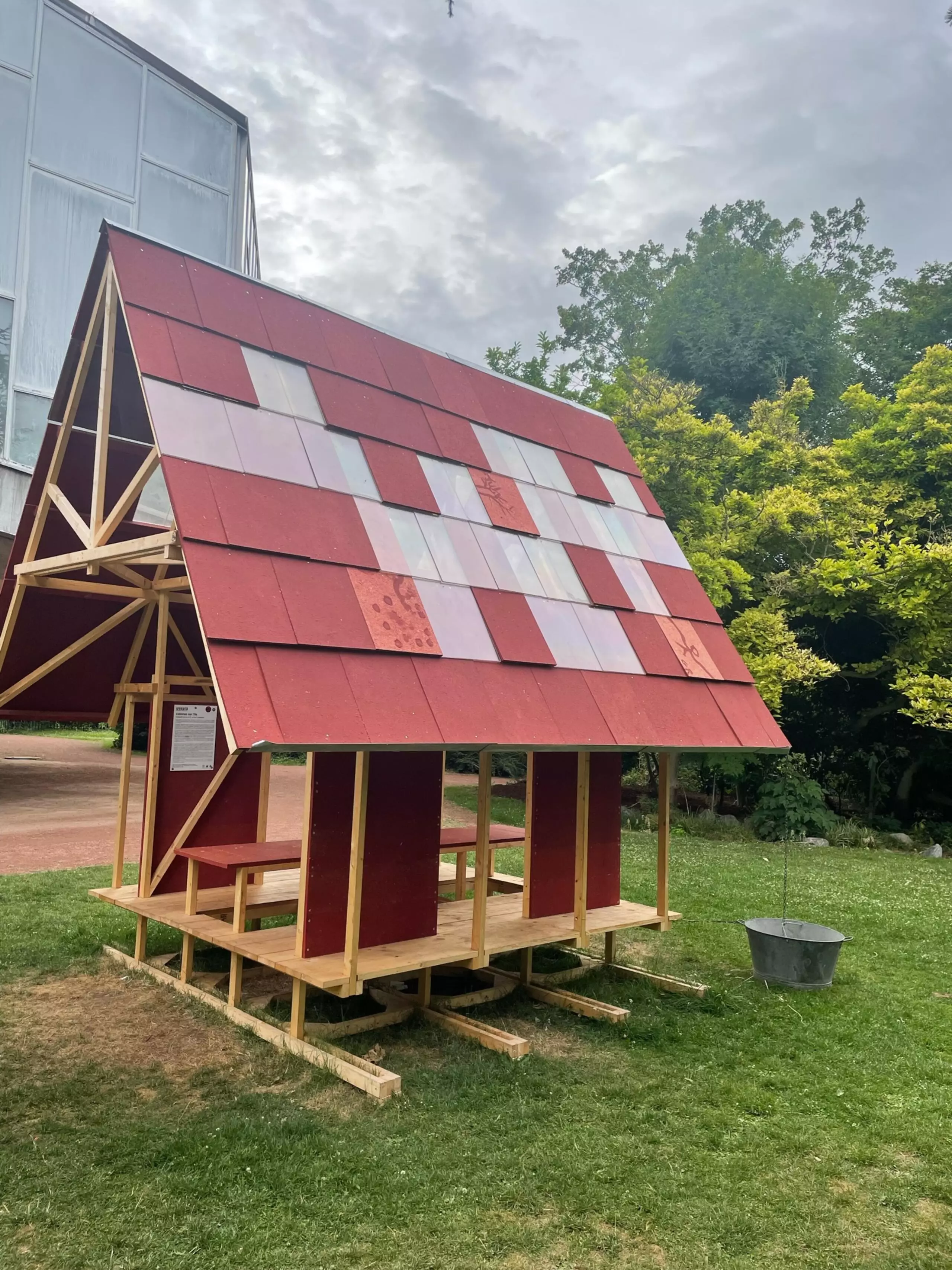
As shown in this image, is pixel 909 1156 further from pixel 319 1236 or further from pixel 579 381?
pixel 579 381

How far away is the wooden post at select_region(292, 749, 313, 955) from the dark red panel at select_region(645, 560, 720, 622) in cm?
369

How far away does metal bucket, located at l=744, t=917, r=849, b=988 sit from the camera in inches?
278

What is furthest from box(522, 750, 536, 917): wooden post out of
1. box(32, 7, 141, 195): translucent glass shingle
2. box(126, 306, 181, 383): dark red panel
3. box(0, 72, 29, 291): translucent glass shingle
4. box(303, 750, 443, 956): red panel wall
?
box(32, 7, 141, 195): translucent glass shingle

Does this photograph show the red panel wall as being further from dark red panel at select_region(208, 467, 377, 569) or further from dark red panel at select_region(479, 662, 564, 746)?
dark red panel at select_region(208, 467, 377, 569)

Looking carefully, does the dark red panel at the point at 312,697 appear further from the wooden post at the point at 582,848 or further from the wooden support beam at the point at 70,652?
the wooden support beam at the point at 70,652

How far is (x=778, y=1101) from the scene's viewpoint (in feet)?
16.7

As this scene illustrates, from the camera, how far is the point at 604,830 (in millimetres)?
7301

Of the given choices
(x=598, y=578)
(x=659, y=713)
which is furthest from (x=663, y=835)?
(x=598, y=578)

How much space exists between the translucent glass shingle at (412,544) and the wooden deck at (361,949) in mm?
2450

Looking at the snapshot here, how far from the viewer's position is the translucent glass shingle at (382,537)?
543 centimetres

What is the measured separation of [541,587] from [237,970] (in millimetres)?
3496

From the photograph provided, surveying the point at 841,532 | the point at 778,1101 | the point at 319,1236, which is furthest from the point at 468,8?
the point at 841,532

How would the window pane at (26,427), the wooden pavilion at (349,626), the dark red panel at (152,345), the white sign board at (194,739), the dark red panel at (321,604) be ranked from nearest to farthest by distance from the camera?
the dark red panel at (321,604)
the wooden pavilion at (349,626)
the dark red panel at (152,345)
the white sign board at (194,739)
the window pane at (26,427)

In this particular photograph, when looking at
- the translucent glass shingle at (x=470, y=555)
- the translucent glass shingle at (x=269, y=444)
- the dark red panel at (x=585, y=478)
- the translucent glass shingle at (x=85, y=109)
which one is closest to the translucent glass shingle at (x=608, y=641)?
the translucent glass shingle at (x=470, y=555)
